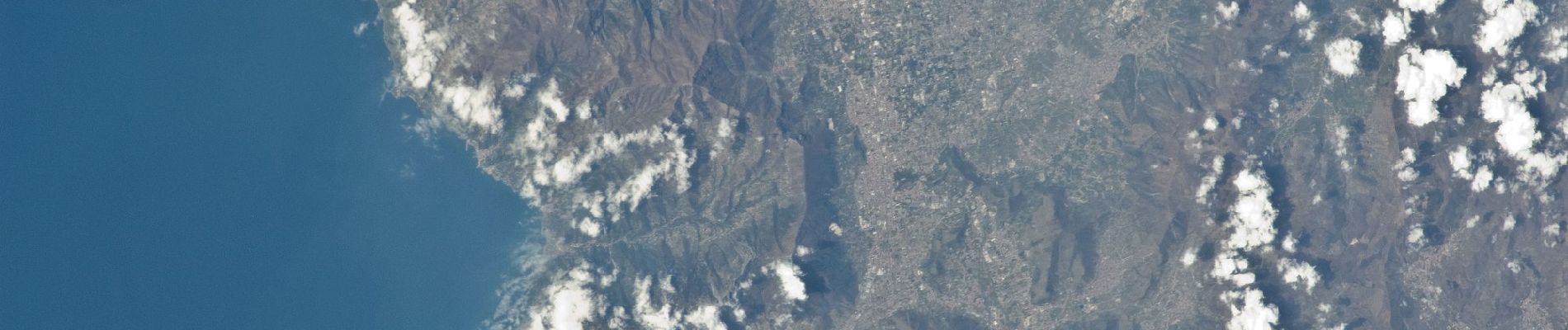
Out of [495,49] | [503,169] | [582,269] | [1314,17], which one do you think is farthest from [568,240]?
[1314,17]

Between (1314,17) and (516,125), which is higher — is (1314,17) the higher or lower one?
the lower one

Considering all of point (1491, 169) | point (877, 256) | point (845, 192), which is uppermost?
point (845, 192)

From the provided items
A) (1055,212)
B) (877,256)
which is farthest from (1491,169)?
(877,256)

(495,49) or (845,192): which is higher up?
(495,49)

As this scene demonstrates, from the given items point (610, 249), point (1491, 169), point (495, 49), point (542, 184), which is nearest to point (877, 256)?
point (610, 249)

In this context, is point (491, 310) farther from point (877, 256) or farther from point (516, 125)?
point (877, 256)

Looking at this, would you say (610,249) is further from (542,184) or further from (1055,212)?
(1055,212)

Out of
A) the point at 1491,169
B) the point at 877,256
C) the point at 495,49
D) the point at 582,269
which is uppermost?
the point at 495,49
